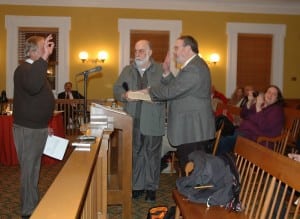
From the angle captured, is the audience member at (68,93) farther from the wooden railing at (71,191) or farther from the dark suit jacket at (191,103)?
the wooden railing at (71,191)

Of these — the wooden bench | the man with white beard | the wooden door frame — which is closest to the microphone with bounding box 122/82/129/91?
the man with white beard

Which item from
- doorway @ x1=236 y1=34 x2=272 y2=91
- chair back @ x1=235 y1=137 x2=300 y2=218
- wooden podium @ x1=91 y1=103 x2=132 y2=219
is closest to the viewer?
chair back @ x1=235 y1=137 x2=300 y2=218

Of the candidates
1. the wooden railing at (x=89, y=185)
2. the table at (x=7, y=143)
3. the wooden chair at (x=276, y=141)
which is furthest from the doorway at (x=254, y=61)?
the wooden railing at (x=89, y=185)

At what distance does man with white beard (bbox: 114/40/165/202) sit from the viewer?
3955 millimetres

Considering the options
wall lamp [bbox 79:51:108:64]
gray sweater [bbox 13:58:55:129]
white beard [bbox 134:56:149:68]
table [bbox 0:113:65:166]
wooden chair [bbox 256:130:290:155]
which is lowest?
table [bbox 0:113:65:166]

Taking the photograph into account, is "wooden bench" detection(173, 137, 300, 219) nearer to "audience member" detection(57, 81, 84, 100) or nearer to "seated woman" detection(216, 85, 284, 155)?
"seated woman" detection(216, 85, 284, 155)

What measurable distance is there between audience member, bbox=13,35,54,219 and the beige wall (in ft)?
22.8

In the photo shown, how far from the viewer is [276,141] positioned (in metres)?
4.45

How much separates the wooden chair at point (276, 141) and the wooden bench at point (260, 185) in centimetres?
170

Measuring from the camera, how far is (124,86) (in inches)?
159

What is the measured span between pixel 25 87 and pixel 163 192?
6.95 feet

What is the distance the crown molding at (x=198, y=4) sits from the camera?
991 cm

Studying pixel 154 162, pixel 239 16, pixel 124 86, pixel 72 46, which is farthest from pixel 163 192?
pixel 239 16

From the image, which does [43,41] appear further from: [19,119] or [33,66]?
[19,119]
